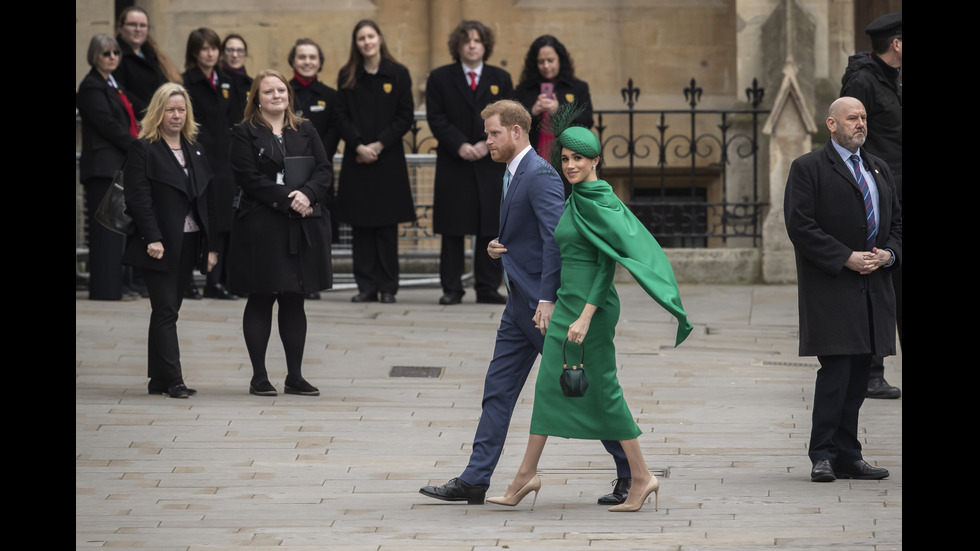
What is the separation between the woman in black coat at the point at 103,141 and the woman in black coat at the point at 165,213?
321 cm

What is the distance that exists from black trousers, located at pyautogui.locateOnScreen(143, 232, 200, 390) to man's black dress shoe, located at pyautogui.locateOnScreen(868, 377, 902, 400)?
12.8 ft

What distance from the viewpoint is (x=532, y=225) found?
679cm

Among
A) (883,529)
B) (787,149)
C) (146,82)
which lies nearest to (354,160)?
(146,82)

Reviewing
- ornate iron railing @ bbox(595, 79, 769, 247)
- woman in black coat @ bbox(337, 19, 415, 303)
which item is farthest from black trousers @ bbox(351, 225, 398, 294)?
ornate iron railing @ bbox(595, 79, 769, 247)

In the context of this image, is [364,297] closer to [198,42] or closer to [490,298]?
[490,298]

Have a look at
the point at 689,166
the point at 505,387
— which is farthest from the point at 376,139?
the point at 505,387

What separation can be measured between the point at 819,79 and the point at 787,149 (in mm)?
973

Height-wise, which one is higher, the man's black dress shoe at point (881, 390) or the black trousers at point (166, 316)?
the black trousers at point (166, 316)

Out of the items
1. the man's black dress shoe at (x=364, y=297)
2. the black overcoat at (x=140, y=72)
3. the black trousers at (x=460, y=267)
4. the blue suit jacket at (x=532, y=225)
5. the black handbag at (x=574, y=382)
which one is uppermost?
the black overcoat at (x=140, y=72)

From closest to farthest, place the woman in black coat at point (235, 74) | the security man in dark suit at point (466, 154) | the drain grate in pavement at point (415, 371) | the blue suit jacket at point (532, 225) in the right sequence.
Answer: the blue suit jacket at point (532, 225)
the drain grate in pavement at point (415, 371)
the security man in dark suit at point (466, 154)
the woman in black coat at point (235, 74)

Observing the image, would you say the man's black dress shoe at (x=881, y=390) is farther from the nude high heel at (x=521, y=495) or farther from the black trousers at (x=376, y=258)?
the black trousers at (x=376, y=258)

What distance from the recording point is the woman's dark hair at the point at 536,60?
12750 millimetres

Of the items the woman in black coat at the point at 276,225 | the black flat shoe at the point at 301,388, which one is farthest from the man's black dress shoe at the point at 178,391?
the black flat shoe at the point at 301,388

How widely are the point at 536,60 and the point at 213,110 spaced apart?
263 centimetres
